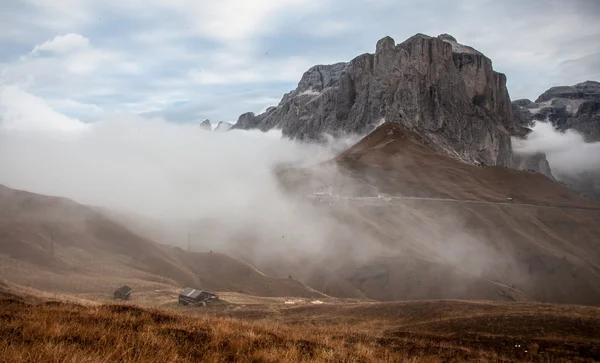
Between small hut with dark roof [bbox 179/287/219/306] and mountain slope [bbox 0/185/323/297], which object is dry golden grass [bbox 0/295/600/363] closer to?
small hut with dark roof [bbox 179/287/219/306]

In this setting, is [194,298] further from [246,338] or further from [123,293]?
[246,338]

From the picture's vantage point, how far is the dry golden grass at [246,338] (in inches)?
317

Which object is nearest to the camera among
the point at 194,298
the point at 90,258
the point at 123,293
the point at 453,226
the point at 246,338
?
the point at 246,338

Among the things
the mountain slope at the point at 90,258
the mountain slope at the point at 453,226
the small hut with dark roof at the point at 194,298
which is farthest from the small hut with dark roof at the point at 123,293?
the mountain slope at the point at 453,226

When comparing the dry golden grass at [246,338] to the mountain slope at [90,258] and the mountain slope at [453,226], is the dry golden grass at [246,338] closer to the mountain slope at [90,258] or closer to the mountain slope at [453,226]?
the mountain slope at [90,258]

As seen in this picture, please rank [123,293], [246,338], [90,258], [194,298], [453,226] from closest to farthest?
[246,338] < [194,298] < [123,293] < [90,258] < [453,226]

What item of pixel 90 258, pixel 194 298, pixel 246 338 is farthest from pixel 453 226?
pixel 246 338

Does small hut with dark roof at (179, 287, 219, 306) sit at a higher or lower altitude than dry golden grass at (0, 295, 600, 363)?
lower

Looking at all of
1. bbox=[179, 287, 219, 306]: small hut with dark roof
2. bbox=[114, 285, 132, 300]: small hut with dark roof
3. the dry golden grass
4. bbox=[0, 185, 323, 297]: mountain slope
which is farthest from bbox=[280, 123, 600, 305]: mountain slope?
the dry golden grass

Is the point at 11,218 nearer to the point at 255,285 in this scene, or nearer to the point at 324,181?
the point at 255,285

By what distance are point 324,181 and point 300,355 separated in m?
136

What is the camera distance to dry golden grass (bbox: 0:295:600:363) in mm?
8047

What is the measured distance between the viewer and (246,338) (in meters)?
11.1

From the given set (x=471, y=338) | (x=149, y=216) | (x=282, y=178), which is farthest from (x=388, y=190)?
(x=471, y=338)
